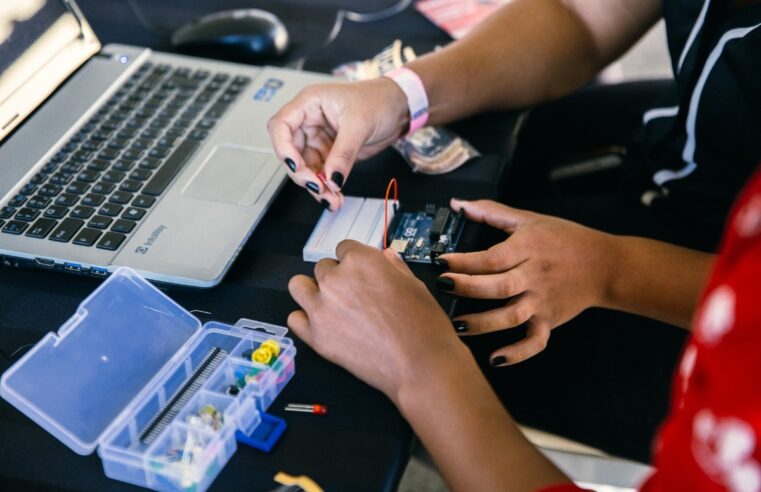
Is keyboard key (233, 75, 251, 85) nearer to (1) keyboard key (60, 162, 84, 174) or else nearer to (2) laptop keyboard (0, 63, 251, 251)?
(2) laptop keyboard (0, 63, 251, 251)

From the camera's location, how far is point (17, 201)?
92 cm

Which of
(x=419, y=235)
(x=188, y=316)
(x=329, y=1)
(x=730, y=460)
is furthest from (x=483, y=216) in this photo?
(x=329, y=1)

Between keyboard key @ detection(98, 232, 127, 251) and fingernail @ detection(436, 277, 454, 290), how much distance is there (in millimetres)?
339

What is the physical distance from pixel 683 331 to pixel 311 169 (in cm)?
53

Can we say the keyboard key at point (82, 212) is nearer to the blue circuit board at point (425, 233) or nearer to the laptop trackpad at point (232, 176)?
the laptop trackpad at point (232, 176)

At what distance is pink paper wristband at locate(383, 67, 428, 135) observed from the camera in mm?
1023

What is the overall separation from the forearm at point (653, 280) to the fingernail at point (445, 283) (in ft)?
0.68

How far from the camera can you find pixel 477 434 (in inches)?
27.3

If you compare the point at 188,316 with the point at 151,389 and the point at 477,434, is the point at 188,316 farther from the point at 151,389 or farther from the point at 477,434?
the point at 477,434

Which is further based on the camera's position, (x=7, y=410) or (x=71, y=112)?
(x=71, y=112)

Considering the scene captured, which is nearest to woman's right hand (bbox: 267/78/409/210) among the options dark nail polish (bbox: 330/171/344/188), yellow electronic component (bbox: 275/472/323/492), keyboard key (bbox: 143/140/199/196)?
dark nail polish (bbox: 330/171/344/188)

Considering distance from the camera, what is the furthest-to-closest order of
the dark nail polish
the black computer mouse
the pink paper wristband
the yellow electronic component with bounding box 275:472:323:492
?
the black computer mouse, the pink paper wristband, the dark nail polish, the yellow electronic component with bounding box 275:472:323:492

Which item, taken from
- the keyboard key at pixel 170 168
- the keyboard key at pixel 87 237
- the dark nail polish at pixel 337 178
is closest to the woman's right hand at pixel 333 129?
the dark nail polish at pixel 337 178

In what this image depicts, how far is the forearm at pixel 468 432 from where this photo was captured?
2.23ft
